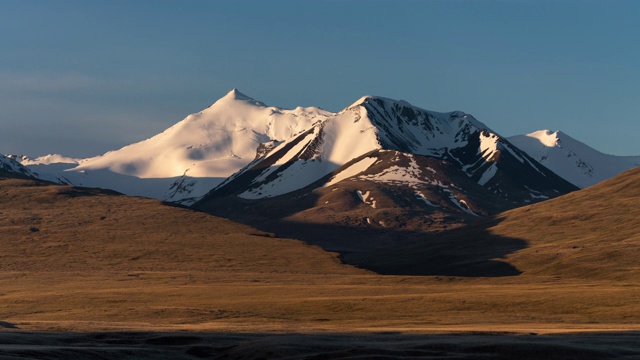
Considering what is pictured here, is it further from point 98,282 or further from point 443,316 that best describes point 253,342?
point 98,282

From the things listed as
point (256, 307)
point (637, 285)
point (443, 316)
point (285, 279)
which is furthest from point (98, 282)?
point (637, 285)

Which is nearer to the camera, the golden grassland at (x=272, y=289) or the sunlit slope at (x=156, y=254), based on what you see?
the golden grassland at (x=272, y=289)

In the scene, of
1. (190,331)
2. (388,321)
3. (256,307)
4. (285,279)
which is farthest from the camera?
(285,279)

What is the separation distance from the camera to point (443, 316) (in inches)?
4026

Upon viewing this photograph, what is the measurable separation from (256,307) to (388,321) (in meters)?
21.0

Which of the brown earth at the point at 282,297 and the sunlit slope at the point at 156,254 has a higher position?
the sunlit slope at the point at 156,254

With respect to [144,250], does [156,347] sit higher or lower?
lower

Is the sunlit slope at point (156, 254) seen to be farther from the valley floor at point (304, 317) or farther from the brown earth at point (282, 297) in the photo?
the valley floor at point (304, 317)

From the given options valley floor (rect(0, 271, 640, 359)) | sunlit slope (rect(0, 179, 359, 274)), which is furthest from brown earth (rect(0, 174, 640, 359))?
sunlit slope (rect(0, 179, 359, 274))

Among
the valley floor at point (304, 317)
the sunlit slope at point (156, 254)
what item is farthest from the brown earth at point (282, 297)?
the sunlit slope at point (156, 254)

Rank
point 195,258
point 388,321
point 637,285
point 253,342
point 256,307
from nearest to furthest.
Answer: point 253,342 < point 388,321 < point 256,307 < point 637,285 < point 195,258

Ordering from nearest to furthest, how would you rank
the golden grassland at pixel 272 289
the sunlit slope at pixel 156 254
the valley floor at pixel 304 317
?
the valley floor at pixel 304 317, the golden grassland at pixel 272 289, the sunlit slope at pixel 156 254

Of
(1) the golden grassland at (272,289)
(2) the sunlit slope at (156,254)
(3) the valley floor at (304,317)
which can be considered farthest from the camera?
(2) the sunlit slope at (156,254)

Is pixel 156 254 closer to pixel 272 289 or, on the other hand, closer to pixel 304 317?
pixel 272 289
